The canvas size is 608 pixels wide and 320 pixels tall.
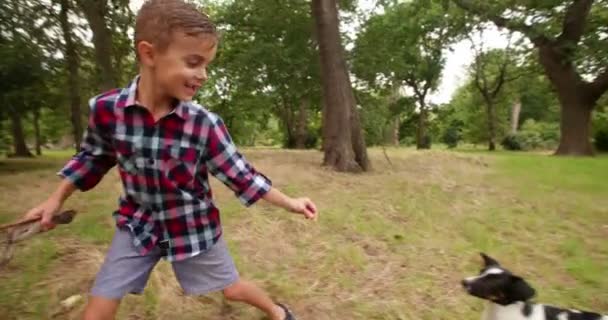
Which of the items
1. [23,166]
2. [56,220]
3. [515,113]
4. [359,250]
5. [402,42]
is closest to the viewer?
[56,220]

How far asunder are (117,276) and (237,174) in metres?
0.71

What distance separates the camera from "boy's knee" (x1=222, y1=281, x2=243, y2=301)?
2557mm

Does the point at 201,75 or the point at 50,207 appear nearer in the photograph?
the point at 201,75

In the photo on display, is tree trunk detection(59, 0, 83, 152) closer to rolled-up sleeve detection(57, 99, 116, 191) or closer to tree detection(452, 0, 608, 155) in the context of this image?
rolled-up sleeve detection(57, 99, 116, 191)

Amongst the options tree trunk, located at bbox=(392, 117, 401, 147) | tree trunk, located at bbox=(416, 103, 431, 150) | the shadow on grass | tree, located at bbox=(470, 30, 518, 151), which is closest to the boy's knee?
the shadow on grass

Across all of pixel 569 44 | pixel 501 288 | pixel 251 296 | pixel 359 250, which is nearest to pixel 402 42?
pixel 569 44

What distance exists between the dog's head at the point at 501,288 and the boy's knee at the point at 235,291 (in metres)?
1.51

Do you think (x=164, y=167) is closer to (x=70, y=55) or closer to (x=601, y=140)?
(x=70, y=55)

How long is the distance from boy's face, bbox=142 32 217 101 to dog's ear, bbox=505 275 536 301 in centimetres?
225

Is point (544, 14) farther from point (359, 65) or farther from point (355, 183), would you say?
point (355, 183)

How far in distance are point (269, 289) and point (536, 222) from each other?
4.06 m

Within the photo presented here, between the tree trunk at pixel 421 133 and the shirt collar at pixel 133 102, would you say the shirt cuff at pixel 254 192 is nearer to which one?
the shirt collar at pixel 133 102

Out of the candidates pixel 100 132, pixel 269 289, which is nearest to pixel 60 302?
pixel 269 289

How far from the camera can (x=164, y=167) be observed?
202 centimetres
